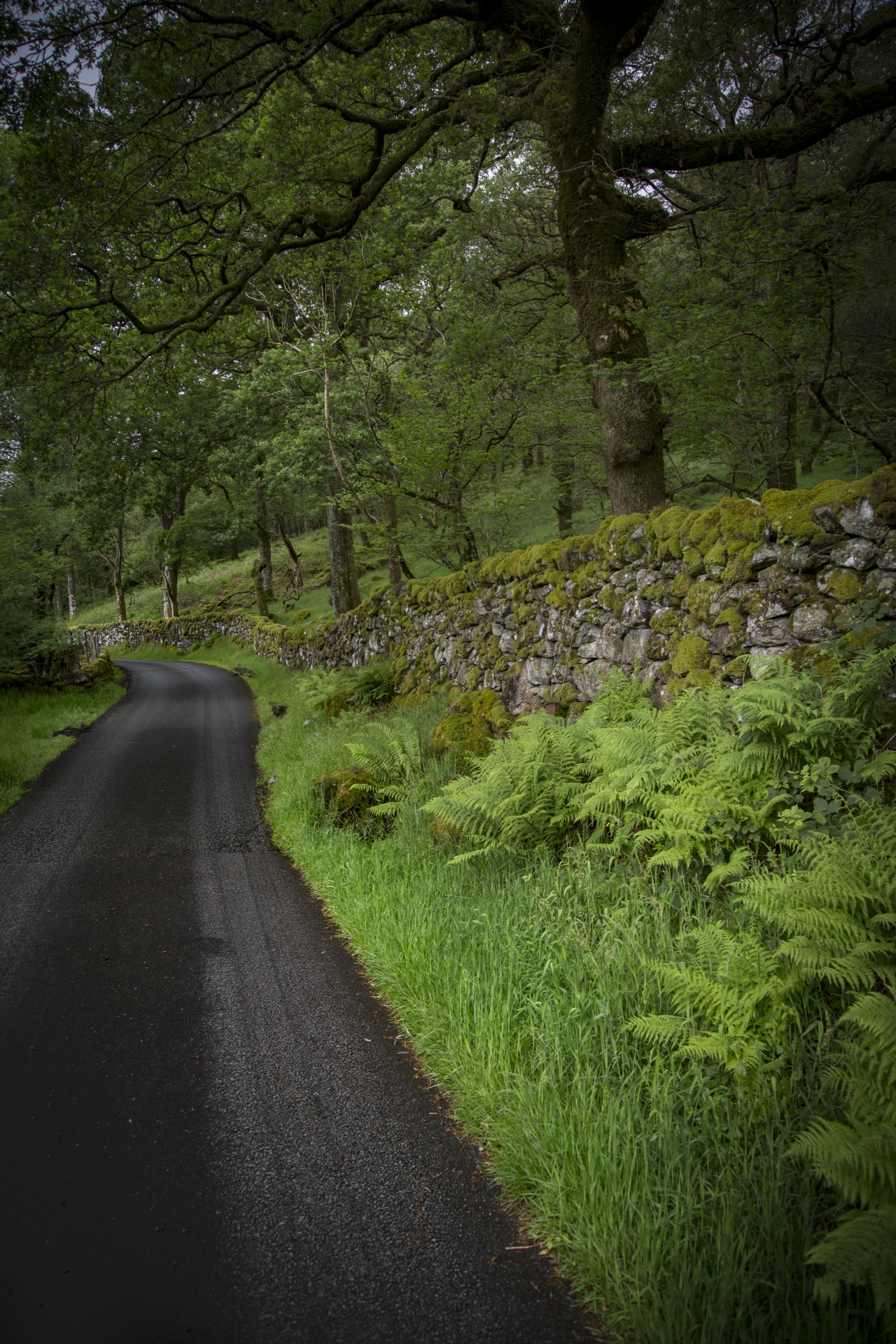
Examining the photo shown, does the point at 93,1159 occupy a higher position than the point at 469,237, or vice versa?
the point at 469,237

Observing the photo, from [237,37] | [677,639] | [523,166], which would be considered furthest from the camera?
[523,166]

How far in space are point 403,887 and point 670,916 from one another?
1.76 meters

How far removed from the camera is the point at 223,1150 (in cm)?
255

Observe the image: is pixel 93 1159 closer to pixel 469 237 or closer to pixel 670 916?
pixel 670 916

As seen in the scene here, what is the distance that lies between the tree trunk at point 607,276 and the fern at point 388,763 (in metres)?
3.57

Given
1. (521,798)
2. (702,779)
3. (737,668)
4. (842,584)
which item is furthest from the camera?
(737,668)

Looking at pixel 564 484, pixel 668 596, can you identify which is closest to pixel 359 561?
pixel 564 484

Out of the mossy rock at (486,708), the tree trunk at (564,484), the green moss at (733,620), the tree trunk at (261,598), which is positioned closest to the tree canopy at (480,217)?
the tree trunk at (564,484)

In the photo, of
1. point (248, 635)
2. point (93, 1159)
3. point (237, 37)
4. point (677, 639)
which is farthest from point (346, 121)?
point (248, 635)

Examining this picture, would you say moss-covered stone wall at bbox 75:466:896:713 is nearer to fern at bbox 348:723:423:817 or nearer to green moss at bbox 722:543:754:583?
green moss at bbox 722:543:754:583

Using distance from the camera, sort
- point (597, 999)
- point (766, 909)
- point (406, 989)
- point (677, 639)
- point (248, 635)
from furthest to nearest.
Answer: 1. point (248, 635)
2. point (677, 639)
3. point (406, 989)
4. point (597, 999)
5. point (766, 909)

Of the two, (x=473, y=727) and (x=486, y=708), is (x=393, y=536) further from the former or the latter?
(x=473, y=727)

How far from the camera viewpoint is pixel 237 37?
6.86 meters

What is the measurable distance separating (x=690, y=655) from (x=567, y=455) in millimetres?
8945
